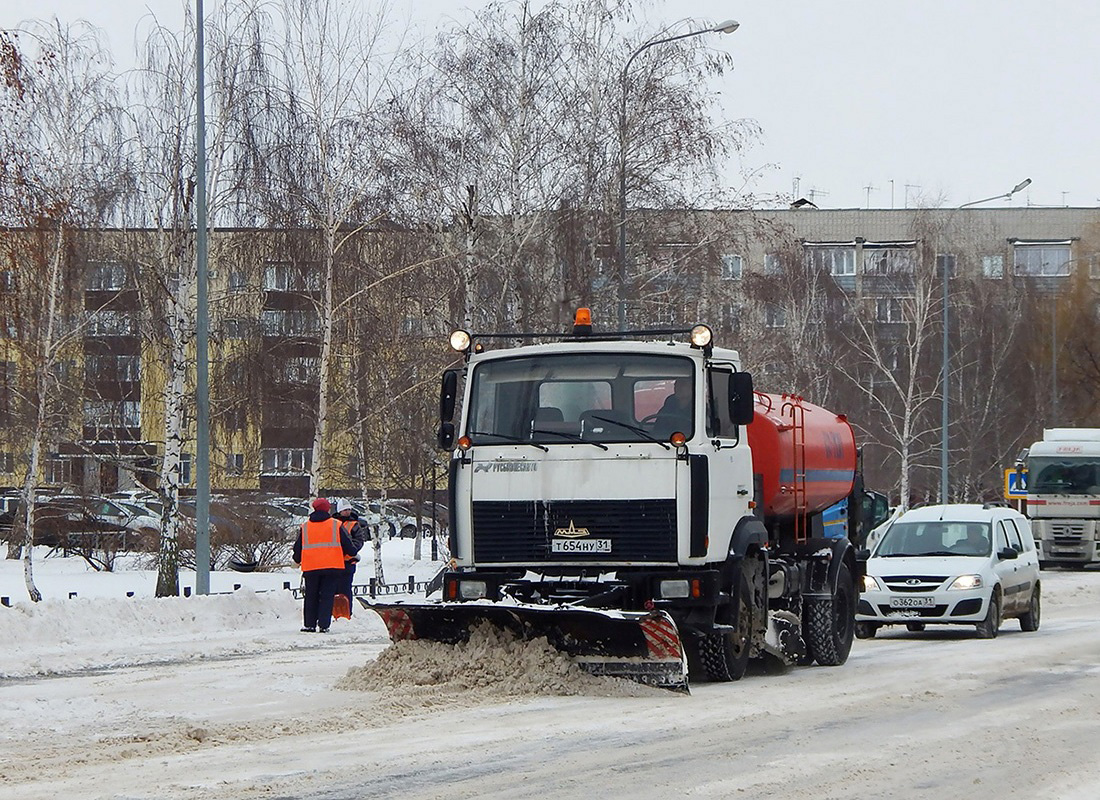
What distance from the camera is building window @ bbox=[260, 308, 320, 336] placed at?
94.0ft

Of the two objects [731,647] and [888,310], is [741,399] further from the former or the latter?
[888,310]

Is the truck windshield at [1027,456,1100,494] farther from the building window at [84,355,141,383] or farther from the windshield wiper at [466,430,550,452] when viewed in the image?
the windshield wiper at [466,430,550,452]

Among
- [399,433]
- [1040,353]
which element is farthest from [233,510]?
[1040,353]

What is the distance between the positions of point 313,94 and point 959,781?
20.9 meters

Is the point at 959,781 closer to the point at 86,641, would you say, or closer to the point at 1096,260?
the point at 86,641

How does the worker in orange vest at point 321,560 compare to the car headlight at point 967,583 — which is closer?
the worker in orange vest at point 321,560

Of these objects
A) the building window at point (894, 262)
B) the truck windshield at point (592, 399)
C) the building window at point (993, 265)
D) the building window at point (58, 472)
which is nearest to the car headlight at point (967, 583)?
the truck windshield at point (592, 399)

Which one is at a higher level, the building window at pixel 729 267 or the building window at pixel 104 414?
the building window at pixel 729 267

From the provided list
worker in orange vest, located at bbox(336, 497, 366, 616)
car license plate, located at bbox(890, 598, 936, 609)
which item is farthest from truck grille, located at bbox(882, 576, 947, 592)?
worker in orange vest, located at bbox(336, 497, 366, 616)

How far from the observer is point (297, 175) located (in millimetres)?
27359

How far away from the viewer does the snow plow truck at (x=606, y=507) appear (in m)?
12.6

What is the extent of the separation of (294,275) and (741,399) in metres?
15.8

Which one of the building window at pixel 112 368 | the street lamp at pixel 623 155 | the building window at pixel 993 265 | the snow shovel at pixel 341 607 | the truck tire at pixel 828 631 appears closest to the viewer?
the truck tire at pixel 828 631

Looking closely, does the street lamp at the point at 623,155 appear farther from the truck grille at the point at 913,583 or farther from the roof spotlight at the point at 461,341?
the roof spotlight at the point at 461,341
